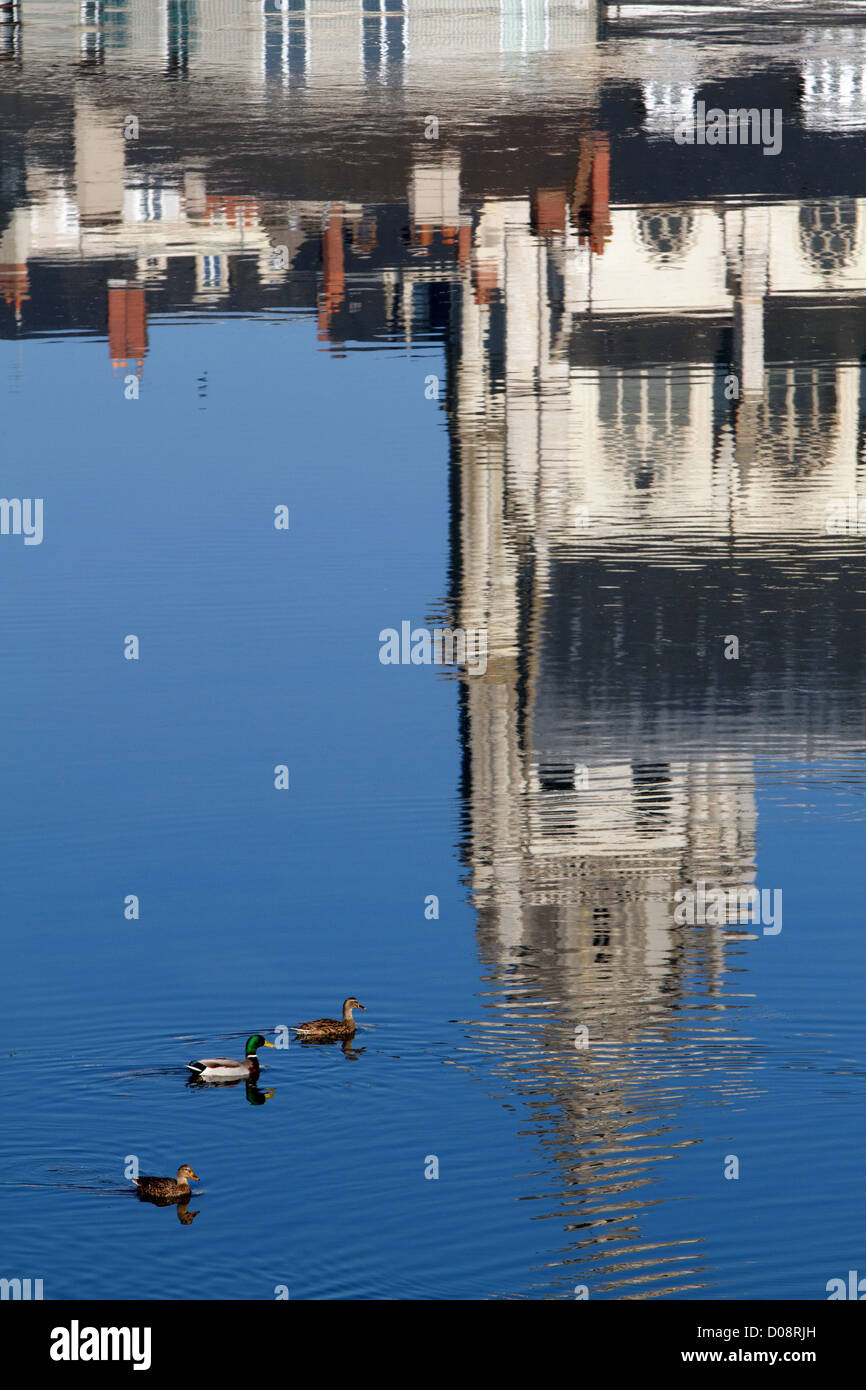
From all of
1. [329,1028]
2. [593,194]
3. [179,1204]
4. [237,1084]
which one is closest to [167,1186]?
[179,1204]

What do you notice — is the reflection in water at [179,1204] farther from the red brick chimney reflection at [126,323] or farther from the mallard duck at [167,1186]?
the red brick chimney reflection at [126,323]

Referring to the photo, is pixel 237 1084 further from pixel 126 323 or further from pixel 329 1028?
pixel 126 323

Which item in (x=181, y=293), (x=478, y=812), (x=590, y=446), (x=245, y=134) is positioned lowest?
(x=478, y=812)

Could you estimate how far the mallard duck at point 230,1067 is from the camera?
70.3ft

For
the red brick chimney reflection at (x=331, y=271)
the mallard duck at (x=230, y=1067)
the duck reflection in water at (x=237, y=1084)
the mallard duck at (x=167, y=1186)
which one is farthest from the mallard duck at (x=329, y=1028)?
the red brick chimney reflection at (x=331, y=271)

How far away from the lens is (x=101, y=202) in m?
43.2

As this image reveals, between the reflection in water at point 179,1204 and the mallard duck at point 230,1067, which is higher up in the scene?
the mallard duck at point 230,1067

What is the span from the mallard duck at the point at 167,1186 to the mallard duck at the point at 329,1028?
3710 millimetres

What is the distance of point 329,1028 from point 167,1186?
4240mm

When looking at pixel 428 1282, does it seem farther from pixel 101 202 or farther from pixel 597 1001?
pixel 101 202

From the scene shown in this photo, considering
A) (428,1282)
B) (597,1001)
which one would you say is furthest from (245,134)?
(428,1282)

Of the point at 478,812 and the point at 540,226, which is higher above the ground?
the point at 540,226

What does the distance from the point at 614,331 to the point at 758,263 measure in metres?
5.26

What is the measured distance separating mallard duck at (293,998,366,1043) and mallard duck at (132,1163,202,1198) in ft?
12.2
